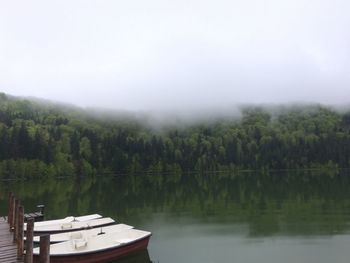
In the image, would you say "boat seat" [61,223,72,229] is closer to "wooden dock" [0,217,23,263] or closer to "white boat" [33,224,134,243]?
"white boat" [33,224,134,243]

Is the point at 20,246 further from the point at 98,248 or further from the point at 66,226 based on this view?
the point at 66,226

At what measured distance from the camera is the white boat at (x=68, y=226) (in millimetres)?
36406

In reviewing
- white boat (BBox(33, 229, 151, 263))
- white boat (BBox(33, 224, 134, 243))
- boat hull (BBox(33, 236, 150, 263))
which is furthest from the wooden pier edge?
white boat (BBox(33, 224, 134, 243))

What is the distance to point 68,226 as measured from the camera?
38.0m

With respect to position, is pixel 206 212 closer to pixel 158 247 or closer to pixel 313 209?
pixel 313 209

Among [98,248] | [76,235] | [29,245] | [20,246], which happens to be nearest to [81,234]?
[76,235]

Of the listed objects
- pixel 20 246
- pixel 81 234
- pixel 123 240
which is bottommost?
pixel 123 240

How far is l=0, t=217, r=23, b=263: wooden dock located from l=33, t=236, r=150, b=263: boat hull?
6.95ft

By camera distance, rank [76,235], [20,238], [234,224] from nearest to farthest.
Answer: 1. [20,238]
2. [76,235]
3. [234,224]

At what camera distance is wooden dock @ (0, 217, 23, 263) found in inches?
823

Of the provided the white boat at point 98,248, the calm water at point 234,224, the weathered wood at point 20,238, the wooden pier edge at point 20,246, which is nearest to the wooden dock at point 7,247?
the wooden pier edge at point 20,246

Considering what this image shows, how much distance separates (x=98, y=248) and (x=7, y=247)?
6664 mm

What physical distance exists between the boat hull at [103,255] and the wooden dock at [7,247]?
2.12 m

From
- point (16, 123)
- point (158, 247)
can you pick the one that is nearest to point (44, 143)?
point (16, 123)
